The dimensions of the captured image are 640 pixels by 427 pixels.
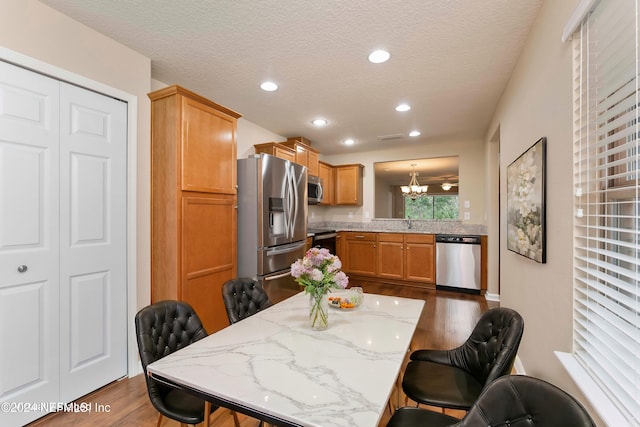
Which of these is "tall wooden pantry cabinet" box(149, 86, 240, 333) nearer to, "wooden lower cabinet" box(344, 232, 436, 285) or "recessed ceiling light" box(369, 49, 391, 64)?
"recessed ceiling light" box(369, 49, 391, 64)

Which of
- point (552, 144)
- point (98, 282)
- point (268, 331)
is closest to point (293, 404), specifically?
point (268, 331)

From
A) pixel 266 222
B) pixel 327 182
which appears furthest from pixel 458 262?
pixel 266 222

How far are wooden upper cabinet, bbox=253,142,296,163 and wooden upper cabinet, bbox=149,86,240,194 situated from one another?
1019mm

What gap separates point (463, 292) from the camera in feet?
14.7

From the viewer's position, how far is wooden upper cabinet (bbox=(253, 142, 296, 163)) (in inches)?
150

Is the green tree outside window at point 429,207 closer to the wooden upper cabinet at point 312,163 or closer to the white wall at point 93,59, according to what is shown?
the wooden upper cabinet at point 312,163

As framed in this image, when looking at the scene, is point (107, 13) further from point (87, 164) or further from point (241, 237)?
point (241, 237)

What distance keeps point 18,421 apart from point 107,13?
8.03ft

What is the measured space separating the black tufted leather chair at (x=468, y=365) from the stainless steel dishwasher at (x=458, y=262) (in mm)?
3148

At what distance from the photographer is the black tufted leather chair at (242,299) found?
182 centimetres

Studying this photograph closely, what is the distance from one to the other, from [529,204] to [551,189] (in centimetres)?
32

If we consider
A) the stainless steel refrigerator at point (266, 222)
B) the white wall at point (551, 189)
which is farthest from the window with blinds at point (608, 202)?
the stainless steel refrigerator at point (266, 222)

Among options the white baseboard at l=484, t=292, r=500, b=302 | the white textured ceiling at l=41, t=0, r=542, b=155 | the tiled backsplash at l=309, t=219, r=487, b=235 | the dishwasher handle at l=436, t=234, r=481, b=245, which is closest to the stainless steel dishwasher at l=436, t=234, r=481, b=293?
the dishwasher handle at l=436, t=234, r=481, b=245

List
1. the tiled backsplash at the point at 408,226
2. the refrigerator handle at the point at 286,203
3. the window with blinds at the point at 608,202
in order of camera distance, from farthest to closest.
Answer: the tiled backsplash at the point at 408,226 → the refrigerator handle at the point at 286,203 → the window with blinds at the point at 608,202
